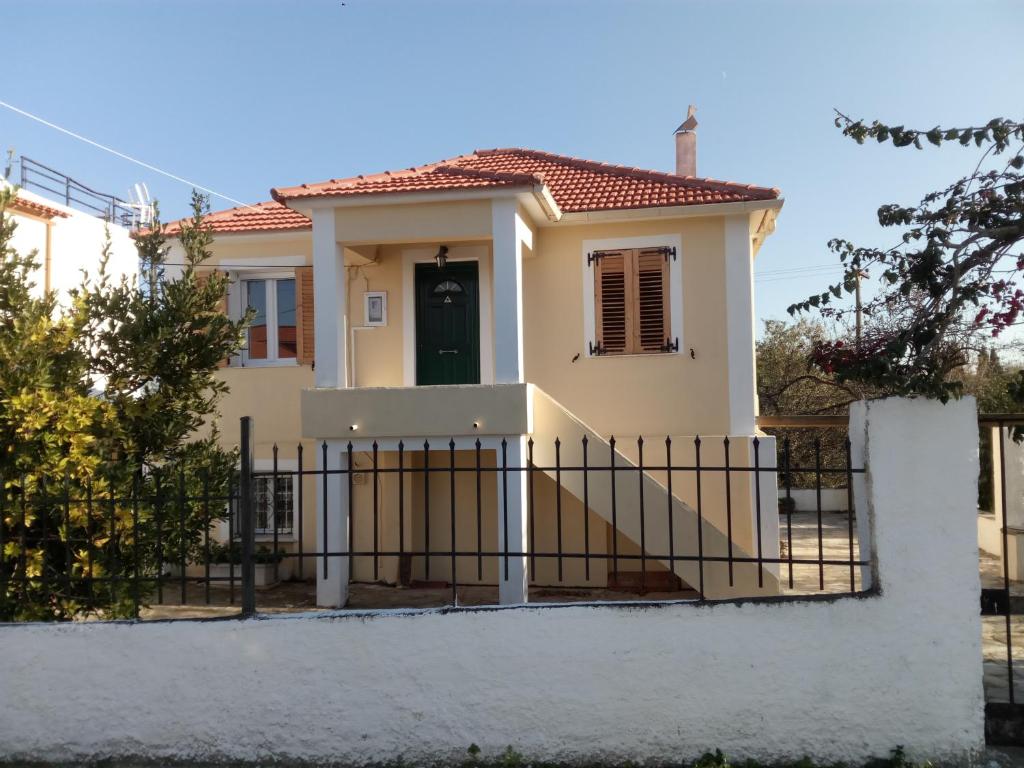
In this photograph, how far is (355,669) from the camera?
4.86 meters

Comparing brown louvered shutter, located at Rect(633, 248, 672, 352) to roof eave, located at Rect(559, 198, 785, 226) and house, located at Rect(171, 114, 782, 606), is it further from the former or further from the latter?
roof eave, located at Rect(559, 198, 785, 226)

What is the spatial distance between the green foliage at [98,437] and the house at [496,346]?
3427 millimetres

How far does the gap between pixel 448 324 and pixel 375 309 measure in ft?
3.31

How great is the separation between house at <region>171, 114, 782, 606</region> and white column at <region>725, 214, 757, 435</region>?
0.02 meters

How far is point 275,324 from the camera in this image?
11.9m

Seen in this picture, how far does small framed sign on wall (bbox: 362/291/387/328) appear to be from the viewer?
36.6 feet

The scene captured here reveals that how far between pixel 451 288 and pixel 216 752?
7.40 meters

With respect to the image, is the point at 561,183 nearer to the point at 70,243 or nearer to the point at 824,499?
the point at 70,243

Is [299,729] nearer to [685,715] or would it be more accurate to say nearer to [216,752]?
[216,752]

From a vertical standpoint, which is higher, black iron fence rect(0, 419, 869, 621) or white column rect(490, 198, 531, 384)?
white column rect(490, 198, 531, 384)

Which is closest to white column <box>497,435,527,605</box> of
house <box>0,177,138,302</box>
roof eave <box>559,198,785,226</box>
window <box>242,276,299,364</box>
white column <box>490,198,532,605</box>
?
white column <box>490,198,532,605</box>

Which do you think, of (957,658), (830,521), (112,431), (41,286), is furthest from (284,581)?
(830,521)

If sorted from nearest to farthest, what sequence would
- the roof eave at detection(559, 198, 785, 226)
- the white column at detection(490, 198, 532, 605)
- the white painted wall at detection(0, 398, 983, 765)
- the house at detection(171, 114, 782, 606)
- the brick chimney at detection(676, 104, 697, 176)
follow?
the white painted wall at detection(0, 398, 983, 765) → the white column at detection(490, 198, 532, 605) → the house at detection(171, 114, 782, 606) → the roof eave at detection(559, 198, 785, 226) → the brick chimney at detection(676, 104, 697, 176)

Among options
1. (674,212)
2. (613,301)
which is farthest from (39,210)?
(674,212)
